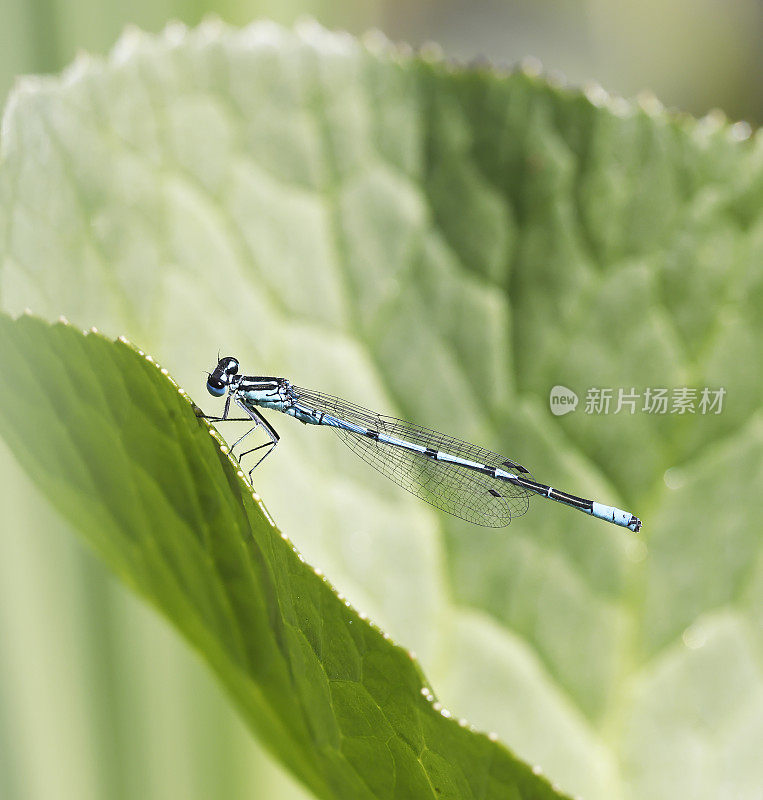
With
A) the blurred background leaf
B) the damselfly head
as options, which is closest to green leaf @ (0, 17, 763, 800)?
the damselfly head

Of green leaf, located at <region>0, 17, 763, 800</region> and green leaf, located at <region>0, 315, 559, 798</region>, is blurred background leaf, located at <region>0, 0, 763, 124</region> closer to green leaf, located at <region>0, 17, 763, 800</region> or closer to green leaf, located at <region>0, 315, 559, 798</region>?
green leaf, located at <region>0, 17, 763, 800</region>

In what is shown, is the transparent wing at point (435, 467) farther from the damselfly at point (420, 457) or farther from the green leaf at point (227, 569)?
the green leaf at point (227, 569)

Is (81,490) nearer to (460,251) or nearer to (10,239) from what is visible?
(10,239)

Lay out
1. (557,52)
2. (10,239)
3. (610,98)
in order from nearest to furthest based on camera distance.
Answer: (10,239), (610,98), (557,52)

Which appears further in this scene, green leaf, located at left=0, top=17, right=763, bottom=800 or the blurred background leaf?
the blurred background leaf

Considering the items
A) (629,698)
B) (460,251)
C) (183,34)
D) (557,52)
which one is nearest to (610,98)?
(460,251)

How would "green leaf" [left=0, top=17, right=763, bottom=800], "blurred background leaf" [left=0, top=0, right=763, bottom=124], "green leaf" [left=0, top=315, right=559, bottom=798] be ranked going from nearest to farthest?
"green leaf" [left=0, top=315, right=559, bottom=798] → "green leaf" [left=0, top=17, right=763, bottom=800] → "blurred background leaf" [left=0, top=0, right=763, bottom=124]

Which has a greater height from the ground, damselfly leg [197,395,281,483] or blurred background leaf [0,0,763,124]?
blurred background leaf [0,0,763,124]
